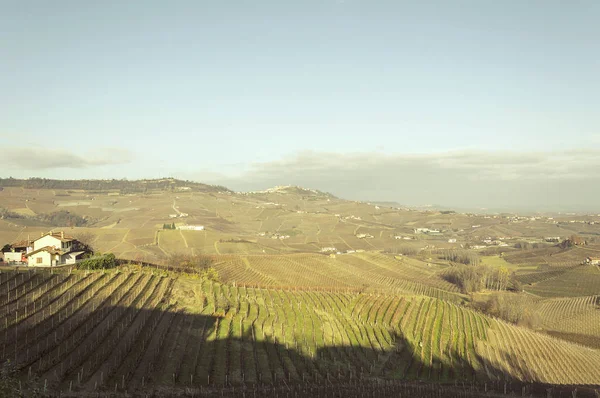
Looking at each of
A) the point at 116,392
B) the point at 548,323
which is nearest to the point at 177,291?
the point at 116,392

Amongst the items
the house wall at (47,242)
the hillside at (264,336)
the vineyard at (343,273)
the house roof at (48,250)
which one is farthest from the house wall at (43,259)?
the vineyard at (343,273)

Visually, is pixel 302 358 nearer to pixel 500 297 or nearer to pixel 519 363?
pixel 519 363

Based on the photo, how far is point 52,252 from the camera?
5600cm

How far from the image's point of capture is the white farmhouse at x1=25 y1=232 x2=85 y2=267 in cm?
5575

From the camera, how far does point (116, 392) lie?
1073 inches

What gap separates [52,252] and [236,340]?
28972mm

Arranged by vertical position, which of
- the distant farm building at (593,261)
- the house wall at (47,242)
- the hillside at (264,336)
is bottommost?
the distant farm building at (593,261)

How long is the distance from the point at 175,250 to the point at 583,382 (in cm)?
10593

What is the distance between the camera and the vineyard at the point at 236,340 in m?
31.2

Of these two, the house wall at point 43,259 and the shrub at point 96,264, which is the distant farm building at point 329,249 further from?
the house wall at point 43,259

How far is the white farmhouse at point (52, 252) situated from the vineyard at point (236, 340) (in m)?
9.32

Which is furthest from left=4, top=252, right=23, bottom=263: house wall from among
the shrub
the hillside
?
the shrub

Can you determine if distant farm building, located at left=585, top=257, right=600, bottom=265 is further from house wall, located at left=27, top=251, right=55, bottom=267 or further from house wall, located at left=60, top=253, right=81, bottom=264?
house wall, located at left=27, top=251, right=55, bottom=267

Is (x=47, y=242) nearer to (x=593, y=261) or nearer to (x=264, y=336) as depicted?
(x=264, y=336)
